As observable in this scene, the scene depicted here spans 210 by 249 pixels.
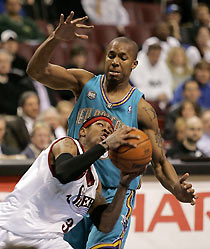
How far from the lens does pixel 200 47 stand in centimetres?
1173

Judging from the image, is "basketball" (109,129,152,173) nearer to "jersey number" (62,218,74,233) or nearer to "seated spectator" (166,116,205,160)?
"jersey number" (62,218,74,233)

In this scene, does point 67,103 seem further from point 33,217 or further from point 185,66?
point 33,217

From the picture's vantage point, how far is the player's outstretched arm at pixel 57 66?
4.32 meters

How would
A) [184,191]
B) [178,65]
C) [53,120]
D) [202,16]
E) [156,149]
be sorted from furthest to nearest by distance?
[202,16] < [178,65] < [53,120] < [156,149] < [184,191]

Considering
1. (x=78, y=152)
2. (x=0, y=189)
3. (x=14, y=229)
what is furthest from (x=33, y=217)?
(x=0, y=189)

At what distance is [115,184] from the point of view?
14.9 ft

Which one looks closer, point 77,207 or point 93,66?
point 77,207

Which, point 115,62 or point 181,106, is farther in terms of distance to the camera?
point 181,106

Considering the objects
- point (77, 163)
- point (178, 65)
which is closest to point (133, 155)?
point (77, 163)

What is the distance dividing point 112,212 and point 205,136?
4.41 meters

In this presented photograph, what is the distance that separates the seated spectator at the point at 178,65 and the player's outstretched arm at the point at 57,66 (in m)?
6.08

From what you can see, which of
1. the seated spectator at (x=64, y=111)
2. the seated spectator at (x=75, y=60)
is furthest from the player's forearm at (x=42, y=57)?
the seated spectator at (x=75, y=60)

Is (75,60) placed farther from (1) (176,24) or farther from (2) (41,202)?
(2) (41,202)

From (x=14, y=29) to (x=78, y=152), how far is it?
6.33m
